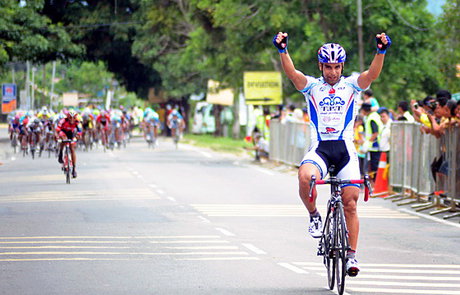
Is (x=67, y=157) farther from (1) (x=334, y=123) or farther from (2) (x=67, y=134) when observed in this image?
(1) (x=334, y=123)

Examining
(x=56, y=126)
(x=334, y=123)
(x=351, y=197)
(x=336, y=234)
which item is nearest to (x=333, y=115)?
(x=334, y=123)

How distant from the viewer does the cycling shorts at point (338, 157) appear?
32.8ft

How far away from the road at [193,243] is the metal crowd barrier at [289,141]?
467cm

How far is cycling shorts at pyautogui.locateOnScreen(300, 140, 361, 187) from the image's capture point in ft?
32.8

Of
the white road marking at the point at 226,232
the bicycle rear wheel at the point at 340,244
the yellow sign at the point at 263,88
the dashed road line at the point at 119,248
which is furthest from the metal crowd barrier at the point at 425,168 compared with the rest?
the yellow sign at the point at 263,88

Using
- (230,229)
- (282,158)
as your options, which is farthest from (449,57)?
(230,229)

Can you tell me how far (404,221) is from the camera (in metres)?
17.4

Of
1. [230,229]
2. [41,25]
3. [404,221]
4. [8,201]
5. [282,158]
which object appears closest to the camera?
[230,229]

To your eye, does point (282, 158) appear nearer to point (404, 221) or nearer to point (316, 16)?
point (316, 16)

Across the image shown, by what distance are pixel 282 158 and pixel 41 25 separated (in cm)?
2652

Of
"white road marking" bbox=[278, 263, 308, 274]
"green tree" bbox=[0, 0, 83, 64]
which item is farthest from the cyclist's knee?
"green tree" bbox=[0, 0, 83, 64]

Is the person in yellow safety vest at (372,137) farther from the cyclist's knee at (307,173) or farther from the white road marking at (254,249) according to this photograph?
the cyclist's knee at (307,173)

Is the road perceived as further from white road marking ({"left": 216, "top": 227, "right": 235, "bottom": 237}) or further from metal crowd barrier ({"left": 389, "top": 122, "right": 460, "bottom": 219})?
metal crowd barrier ({"left": 389, "top": 122, "right": 460, "bottom": 219})

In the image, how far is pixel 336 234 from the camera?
9.67 meters
